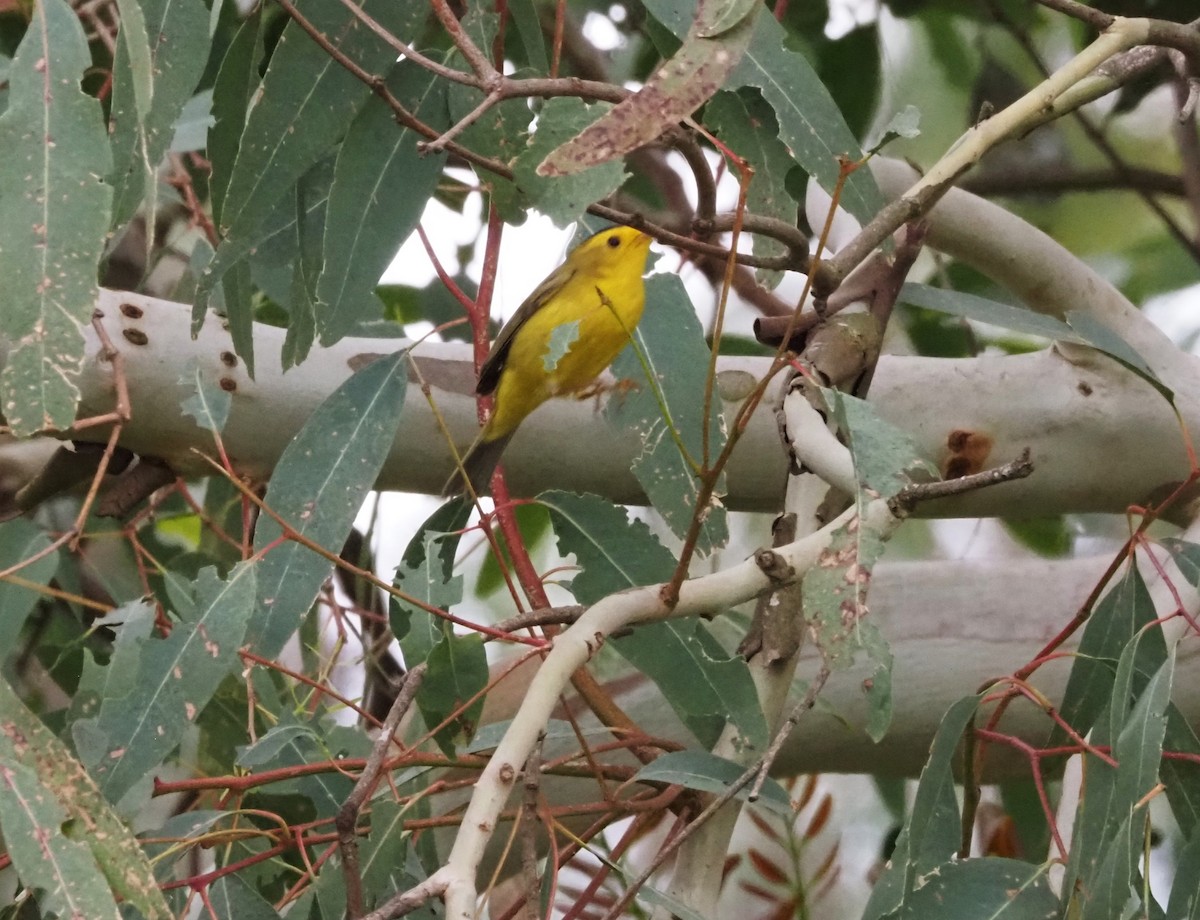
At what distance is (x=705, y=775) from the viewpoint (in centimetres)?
83

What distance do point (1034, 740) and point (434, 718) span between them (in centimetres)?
74

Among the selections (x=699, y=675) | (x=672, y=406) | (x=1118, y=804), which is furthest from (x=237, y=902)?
(x=1118, y=804)

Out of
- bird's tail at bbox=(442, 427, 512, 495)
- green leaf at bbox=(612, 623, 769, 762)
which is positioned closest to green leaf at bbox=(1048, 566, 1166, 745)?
green leaf at bbox=(612, 623, 769, 762)

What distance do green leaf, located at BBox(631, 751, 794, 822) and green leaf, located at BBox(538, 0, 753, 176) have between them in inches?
16.0

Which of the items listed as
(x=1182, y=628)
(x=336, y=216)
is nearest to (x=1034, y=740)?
(x=1182, y=628)

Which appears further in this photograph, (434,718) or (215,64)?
(215,64)

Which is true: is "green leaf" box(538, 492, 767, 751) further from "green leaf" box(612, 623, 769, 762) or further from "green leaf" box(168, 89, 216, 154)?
"green leaf" box(168, 89, 216, 154)

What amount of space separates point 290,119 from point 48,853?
53 centimetres

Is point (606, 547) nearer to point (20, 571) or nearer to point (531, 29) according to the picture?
point (531, 29)

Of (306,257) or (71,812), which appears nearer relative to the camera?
(71,812)

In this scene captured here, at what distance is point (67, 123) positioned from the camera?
26.8 inches

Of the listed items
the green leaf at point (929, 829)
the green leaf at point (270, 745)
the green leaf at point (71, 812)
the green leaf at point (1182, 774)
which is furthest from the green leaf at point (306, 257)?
the green leaf at point (1182, 774)

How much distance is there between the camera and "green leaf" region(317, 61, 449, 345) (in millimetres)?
983

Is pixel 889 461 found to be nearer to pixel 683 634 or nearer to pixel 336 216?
pixel 683 634
